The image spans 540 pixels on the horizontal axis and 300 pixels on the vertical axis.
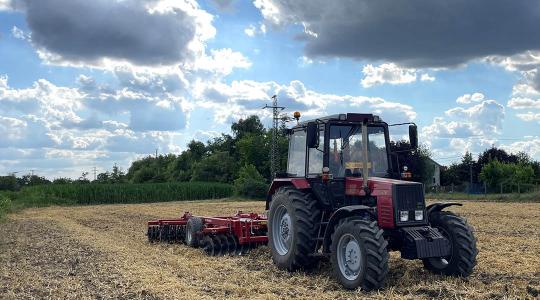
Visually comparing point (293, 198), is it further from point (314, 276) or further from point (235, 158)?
point (235, 158)

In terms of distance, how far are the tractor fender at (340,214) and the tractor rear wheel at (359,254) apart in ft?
0.57

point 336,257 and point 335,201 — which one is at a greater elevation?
point 335,201

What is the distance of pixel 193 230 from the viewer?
1386 cm

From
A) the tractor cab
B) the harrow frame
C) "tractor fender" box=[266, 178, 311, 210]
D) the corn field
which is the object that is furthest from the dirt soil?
the corn field

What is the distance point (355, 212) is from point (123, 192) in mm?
46305

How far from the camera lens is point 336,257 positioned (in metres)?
8.67

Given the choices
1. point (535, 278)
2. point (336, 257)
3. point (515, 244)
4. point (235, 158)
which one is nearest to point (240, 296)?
point (336, 257)

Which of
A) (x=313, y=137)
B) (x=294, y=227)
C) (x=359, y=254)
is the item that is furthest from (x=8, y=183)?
(x=359, y=254)

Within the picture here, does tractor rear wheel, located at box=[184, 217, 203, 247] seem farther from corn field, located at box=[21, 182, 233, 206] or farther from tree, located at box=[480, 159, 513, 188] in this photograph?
tree, located at box=[480, 159, 513, 188]

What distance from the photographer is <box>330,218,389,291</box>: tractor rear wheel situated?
796 cm

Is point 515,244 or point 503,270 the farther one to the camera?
point 515,244

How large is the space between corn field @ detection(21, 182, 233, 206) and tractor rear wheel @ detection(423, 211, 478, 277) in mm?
40096

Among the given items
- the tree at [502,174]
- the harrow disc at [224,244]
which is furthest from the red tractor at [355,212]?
the tree at [502,174]

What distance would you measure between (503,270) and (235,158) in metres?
75.0
